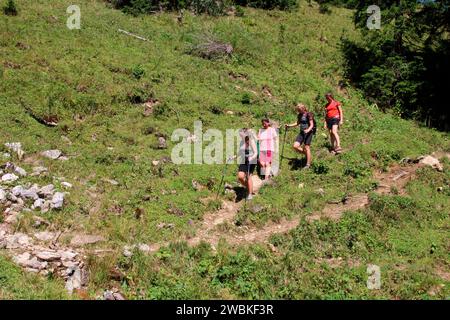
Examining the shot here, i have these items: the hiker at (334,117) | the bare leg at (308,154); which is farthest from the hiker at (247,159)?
the hiker at (334,117)

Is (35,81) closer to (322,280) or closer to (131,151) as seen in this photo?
(131,151)

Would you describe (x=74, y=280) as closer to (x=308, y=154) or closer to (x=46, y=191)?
(x=46, y=191)

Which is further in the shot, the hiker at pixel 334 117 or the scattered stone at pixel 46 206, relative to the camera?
the hiker at pixel 334 117

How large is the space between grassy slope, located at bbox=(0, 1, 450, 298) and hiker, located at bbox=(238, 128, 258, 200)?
0.54m

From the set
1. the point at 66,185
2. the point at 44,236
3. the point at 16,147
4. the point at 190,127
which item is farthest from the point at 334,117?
the point at 16,147

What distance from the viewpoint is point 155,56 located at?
60.3ft

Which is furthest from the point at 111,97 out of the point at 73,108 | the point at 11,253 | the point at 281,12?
the point at 281,12

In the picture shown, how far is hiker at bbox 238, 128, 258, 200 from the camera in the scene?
10.8 m

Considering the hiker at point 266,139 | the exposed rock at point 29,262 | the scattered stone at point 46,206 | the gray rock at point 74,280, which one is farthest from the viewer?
the hiker at point 266,139

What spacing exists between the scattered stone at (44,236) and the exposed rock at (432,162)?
9.51 m

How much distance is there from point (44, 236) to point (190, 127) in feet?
22.1

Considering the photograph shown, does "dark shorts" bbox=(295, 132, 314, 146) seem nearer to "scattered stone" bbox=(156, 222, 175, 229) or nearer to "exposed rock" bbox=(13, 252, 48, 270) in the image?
"scattered stone" bbox=(156, 222, 175, 229)

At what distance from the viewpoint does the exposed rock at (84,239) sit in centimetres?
845

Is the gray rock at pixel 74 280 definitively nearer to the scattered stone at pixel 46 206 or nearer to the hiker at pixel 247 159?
the scattered stone at pixel 46 206
